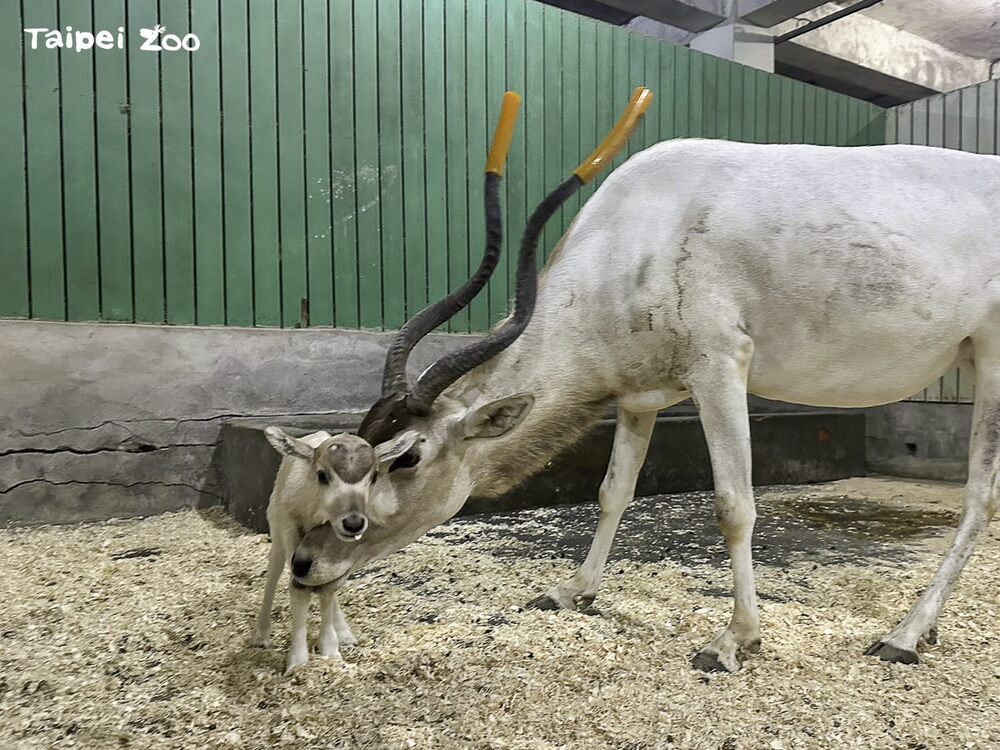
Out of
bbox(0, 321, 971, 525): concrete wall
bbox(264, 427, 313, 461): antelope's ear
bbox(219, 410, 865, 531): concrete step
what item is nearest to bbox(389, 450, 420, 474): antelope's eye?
bbox(264, 427, 313, 461): antelope's ear

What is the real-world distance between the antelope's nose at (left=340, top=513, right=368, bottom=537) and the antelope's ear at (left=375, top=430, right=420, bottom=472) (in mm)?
189

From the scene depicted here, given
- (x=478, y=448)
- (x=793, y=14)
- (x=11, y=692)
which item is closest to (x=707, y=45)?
(x=793, y=14)

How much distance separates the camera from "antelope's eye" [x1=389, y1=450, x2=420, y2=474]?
91.9 inches

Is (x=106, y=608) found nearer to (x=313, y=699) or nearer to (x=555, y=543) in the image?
(x=313, y=699)

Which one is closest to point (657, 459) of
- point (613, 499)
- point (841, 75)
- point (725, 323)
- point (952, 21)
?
point (613, 499)

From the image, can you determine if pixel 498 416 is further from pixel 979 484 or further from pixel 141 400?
pixel 141 400

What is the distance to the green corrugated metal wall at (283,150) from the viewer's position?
14.5 feet

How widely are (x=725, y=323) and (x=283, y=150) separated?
3.68m

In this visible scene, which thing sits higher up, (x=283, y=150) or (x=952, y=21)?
(x=952, y=21)

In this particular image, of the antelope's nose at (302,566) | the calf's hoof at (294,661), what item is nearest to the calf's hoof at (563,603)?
the calf's hoof at (294,661)

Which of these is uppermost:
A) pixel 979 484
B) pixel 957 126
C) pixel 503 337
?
pixel 957 126

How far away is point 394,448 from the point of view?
84.9 inches

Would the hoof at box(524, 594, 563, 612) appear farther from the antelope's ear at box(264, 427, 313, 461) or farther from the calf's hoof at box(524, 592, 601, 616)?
the antelope's ear at box(264, 427, 313, 461)

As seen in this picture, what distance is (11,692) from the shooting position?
2.08m
